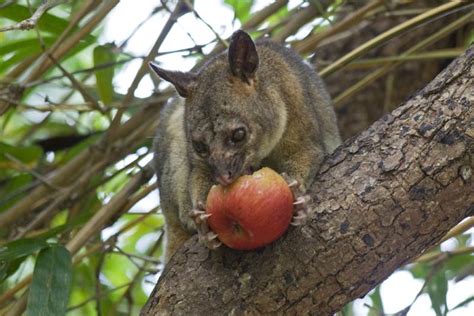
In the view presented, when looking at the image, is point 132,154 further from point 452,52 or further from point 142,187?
point 452,52

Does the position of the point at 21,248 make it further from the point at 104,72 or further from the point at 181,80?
the point at 104,72

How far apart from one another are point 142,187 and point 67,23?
922 millimetres

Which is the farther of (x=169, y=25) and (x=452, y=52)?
(x=452, y=52)

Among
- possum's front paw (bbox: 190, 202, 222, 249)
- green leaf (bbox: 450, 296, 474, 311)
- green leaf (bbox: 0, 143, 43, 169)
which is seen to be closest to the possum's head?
possum's front paw (bbox: 190, 202, 222, 249)

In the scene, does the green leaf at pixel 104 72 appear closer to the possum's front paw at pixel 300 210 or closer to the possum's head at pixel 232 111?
the possum's head at pixel 232 111

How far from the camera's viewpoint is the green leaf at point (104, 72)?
4727 millimetres

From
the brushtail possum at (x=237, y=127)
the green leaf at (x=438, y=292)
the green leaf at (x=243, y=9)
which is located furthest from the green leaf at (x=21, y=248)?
the green leaf at (x=243, y=9)

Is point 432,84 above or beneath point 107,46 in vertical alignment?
beneath

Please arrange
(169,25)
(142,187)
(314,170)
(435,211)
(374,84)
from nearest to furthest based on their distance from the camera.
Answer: (435,211), (314,170), (169,25), (142,187), (374,84)

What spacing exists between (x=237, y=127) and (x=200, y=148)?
0.55 ft

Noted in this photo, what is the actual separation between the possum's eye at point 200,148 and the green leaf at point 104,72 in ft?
4.40

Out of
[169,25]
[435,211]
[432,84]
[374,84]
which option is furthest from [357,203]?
[374,84]

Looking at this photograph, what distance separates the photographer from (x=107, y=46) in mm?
4727

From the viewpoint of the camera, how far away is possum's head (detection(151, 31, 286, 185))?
3432 mm
